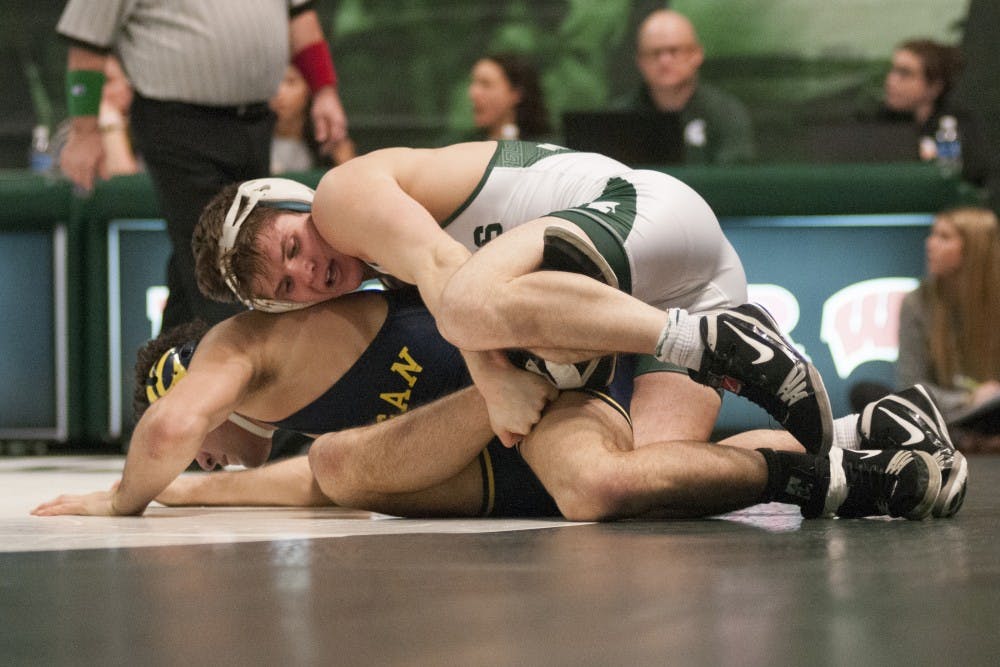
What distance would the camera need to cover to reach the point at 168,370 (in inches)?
88.8

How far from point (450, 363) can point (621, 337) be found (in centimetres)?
42

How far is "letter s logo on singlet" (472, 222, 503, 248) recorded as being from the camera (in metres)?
2.23

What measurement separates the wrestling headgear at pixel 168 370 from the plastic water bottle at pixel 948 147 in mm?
2525

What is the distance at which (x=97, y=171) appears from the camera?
3.13 meters

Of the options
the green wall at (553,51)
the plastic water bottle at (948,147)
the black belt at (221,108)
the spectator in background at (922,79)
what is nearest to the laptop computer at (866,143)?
the plastic water bottle at (948,147)

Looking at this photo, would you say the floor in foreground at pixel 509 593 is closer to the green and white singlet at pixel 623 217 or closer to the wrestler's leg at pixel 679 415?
the wrestler's leg at pixel 679 415

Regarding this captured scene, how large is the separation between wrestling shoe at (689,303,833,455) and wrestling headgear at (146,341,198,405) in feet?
2.86

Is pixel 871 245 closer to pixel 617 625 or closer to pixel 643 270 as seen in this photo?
pixel 643 270

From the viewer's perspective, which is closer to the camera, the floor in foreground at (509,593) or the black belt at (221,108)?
the floor in foreground at (509,593)

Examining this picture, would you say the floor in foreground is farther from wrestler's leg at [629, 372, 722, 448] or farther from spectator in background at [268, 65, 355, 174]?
spectator in background at [268, 65, 355, 174]

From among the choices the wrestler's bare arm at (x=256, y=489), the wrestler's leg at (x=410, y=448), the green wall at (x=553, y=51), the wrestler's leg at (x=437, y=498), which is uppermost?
the green wall at (x=553, y=51)

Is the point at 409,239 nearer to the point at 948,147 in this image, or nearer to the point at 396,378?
the point at 396,378

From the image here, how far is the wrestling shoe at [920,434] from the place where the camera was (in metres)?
1.82

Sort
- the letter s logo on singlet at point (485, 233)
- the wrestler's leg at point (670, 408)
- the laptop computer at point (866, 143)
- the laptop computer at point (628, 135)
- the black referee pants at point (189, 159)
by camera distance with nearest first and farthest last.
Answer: the wrestler's leg at point (670, 408)
the letter s logo on singlet at point (485, 233)
the black referee pants at point (189, 159)
the laptop computer at point (628, 135)
the laptop computer at point (866, 143)
